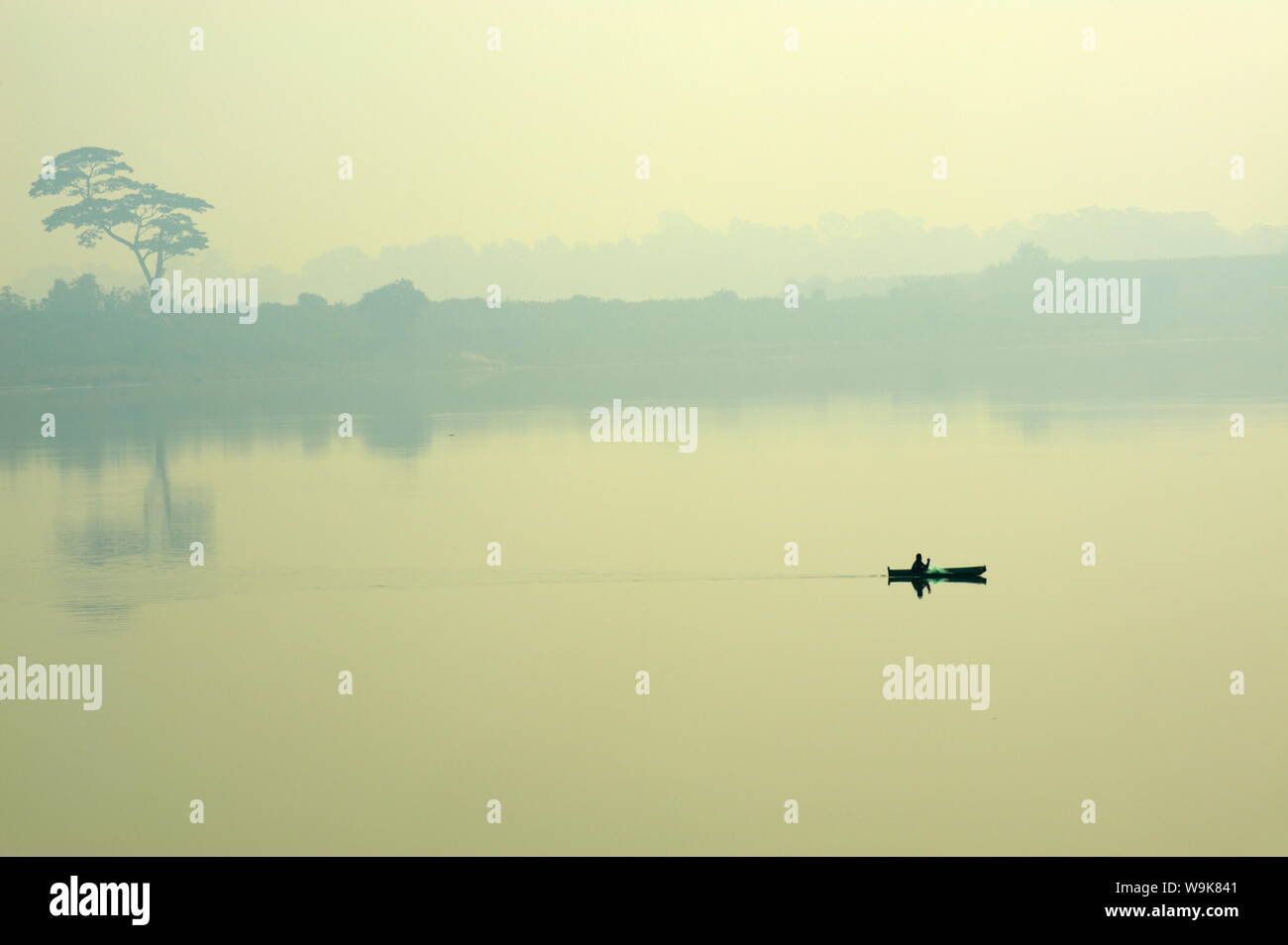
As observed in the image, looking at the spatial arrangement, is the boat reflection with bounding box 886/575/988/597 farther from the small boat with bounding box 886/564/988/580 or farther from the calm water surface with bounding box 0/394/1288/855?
the calm water surface with bounding box 0/394/1288/855

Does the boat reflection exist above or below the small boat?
below

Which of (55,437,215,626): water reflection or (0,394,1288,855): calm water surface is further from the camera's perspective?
(55,437,215,626): water reflection

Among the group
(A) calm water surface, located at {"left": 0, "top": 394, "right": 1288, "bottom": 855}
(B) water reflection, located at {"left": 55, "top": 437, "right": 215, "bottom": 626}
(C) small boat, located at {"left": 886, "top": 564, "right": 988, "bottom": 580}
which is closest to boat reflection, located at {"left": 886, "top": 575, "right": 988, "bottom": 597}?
(C) small boat, located at {"left": 886, "top": 564, "right": 988, "bottom": 580}

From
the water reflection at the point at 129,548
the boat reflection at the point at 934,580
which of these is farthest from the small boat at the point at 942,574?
the water reflection at the point at 129,548

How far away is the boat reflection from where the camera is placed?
41.6 feet

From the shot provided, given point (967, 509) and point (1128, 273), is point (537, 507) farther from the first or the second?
point (1128, 273)

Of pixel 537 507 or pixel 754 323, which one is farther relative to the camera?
pixel 754 323

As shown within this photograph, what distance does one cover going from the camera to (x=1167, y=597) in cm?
1204

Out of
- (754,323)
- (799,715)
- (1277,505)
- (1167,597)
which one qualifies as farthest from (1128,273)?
(799,715)

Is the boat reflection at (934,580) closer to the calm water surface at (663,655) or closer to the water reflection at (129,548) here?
the calm water surface at (663,655)

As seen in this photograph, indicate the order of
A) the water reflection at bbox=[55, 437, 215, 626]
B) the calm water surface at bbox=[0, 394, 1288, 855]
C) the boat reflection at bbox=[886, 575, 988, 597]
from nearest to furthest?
the calm water surface at bbox=[0, 394, 1288, 855], the boat reflection at bbox=[886, 575, 988, 597], the water reflection at bbox=[55, 437, 215, 626]

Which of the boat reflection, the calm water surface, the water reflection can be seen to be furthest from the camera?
the water reflection

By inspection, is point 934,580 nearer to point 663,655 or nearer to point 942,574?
point 942,574

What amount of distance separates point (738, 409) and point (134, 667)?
17021 mm
